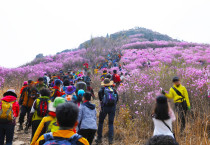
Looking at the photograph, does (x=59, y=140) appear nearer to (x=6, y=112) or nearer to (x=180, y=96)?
(x=6, y=112)

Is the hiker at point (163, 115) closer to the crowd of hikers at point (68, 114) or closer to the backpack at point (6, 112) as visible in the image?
the crowd of hikers at point (68, 114)

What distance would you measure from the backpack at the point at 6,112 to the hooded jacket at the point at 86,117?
1586 millimetres

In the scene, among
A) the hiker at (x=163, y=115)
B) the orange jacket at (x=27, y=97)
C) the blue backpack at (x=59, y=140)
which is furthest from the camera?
Answer: the orange jacket at (x=27, y=97)

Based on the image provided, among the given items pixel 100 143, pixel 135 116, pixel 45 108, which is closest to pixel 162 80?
pixel 135 116

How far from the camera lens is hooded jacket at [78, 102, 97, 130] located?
12.8ft

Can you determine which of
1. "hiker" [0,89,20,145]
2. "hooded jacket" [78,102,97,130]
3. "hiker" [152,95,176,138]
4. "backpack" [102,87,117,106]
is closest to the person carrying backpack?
"hiker" [0,89,20,145]

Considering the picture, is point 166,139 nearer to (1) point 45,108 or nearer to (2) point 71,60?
(1) point 45,108

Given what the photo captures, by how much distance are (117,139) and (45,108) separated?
256cm

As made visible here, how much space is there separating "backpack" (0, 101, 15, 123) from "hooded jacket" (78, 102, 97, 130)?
1586 millimetres

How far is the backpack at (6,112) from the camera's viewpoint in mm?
4044

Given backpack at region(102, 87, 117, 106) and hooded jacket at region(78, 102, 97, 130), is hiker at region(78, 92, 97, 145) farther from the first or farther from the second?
backpack at region(102, 87, 117, 106)

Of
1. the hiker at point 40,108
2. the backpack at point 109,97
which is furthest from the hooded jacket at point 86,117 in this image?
the backpack at point 109,97

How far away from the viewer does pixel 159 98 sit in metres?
2.92

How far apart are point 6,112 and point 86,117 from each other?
5.87ft
